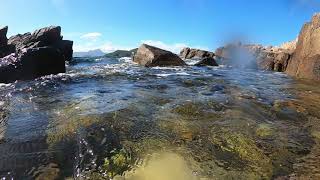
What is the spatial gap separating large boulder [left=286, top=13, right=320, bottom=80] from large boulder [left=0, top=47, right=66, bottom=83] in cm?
1370

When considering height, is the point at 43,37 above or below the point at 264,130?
above

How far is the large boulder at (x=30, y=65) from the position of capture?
51.7ft

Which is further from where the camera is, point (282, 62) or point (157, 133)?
point (282, 62)

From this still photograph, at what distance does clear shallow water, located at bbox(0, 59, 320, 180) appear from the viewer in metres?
5.18

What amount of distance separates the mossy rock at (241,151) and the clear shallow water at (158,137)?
0.02 metres

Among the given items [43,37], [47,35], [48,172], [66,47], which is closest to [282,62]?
[48,172]

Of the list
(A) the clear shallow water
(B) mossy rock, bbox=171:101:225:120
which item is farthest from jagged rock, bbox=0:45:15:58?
(B) mossy rock, bbox=171:101:225:120

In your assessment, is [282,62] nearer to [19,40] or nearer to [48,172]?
[48,172]

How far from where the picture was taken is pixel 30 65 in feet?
55.2

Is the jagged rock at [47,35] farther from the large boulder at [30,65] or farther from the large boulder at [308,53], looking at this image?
the large boulder at [308,53]

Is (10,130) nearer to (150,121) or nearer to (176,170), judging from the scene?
(150,121)

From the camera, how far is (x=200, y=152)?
19.2 feet

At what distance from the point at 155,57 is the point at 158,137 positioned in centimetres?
1952

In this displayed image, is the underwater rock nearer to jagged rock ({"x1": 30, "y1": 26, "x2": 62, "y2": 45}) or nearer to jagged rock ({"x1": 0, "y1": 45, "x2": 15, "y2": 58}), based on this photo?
jagged rock ({"x1": 0, "y1": 45, "x2": 15, "y2": 58})
